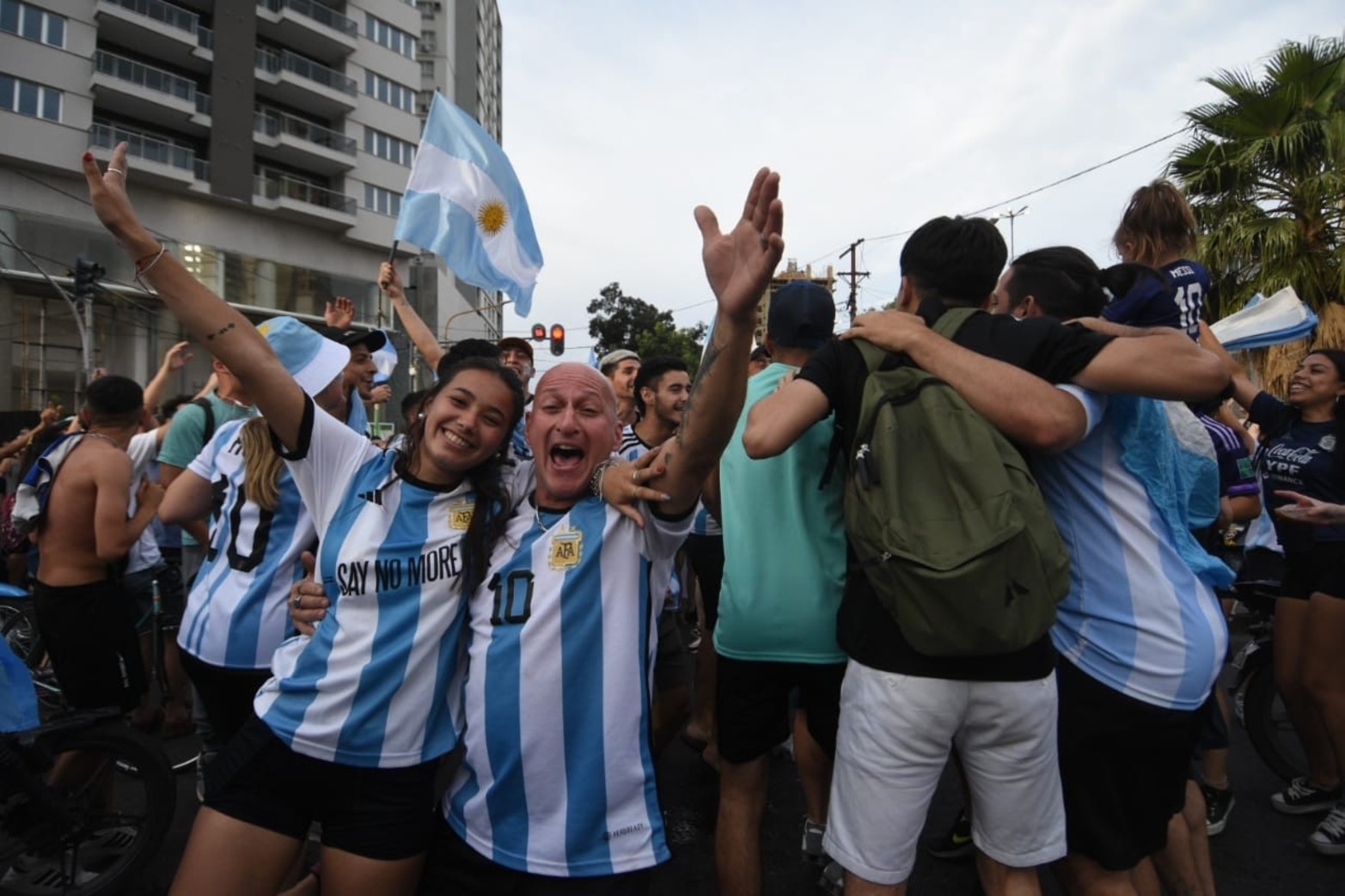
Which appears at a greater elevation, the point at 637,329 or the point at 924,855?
the point at 637,329

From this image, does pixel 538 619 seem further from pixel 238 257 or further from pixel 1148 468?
pixel 238 257

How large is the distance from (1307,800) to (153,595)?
21.0ft

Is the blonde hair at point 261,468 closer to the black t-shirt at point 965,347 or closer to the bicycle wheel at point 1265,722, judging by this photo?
the black t-shirt at point 965,347

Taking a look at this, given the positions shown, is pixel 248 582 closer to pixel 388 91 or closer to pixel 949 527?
pixel 949 527

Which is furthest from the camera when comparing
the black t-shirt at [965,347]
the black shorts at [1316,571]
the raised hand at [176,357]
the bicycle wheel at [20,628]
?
the bicycle wheel at [20,628]

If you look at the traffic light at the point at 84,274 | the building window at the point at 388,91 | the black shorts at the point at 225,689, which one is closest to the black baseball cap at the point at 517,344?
the black shorts at the point at 225,689

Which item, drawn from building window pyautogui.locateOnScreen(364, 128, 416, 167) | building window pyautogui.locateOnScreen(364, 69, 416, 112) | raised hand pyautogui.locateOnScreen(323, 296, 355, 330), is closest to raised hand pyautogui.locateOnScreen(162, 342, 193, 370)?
raised hand pyautogui.locateOnScreen(323, 296, 355, 330)

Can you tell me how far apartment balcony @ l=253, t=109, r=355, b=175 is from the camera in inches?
1254

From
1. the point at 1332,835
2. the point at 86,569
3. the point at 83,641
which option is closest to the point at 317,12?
the point at 86,569

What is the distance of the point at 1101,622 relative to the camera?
184 centimetres

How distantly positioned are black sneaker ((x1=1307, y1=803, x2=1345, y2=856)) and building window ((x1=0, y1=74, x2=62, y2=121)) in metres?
34.9

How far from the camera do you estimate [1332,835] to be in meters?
3.11

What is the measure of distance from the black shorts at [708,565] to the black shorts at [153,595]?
10.6 feet

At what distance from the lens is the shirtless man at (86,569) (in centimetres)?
353
